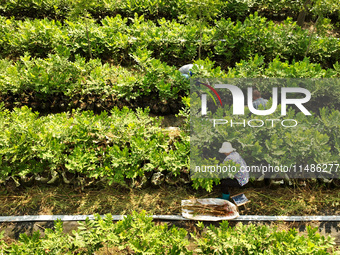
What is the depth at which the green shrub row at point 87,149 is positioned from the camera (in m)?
4.56

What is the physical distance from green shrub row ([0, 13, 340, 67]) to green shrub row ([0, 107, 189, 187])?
8.43 ft

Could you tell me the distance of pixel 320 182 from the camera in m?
4.89

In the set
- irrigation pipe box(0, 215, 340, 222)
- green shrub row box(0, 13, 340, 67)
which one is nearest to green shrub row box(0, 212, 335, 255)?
irrigation pipe box(0, 215, 340, 222)

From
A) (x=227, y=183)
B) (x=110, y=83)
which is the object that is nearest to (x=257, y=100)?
(x=227, y=183)

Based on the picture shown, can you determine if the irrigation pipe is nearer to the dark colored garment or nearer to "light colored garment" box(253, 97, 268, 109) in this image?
the dark colored garment

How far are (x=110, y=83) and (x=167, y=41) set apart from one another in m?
1.83

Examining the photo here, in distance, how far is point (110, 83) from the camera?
618cm

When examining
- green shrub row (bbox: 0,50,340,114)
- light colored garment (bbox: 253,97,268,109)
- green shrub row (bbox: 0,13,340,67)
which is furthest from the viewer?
green shrub row (bbox: 0,13,340,67)

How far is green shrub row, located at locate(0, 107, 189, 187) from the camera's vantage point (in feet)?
15.0

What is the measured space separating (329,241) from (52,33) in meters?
6.88

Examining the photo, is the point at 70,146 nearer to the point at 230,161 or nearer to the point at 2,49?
the point at 230,161

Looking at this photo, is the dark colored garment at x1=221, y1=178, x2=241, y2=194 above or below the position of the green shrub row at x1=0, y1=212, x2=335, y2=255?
above

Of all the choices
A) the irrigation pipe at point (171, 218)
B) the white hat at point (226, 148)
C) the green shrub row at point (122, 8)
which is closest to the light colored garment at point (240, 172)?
the white hat at point (226, 148)

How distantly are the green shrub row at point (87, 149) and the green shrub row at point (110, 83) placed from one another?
0.98m
